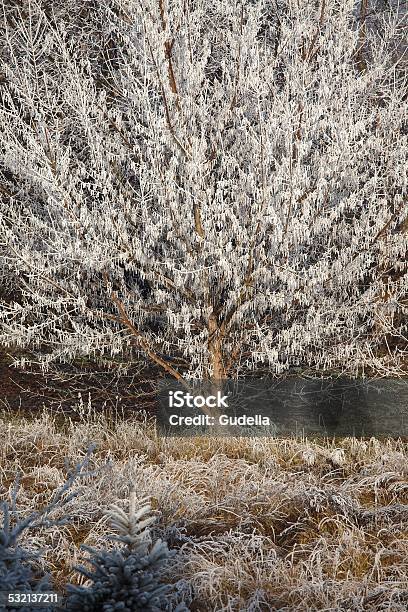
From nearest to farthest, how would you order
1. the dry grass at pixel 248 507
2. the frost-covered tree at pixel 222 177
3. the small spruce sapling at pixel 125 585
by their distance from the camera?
the small spruce sapling at pixel 125 585, the dry grass at pixel 248 507, the frost-covered tree at pixel 222 177

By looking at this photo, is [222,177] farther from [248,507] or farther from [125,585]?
[125,585]

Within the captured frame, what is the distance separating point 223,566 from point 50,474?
4.30 feet

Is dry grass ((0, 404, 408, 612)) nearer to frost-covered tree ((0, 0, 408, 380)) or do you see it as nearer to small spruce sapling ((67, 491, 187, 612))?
frost-covered tree ((0, 0, 408, 380))

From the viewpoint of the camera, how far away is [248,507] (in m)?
3.95

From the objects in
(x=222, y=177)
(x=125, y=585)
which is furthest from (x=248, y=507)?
→ (x=222, y=177)

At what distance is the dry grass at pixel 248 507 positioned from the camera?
3.24 metres

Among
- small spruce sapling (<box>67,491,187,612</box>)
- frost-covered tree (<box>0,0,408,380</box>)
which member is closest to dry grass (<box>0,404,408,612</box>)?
frost-covered tree (<box>0,0,408,380</box>)

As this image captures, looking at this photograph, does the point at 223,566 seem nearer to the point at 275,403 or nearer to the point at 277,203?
the point at 277,203

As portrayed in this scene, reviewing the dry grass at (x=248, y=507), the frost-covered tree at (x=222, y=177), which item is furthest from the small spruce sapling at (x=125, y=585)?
the frost-covered tree at (x=222, y=177)

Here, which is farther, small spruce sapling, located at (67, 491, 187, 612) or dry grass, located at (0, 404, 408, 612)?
dry grass, located at (0, 404, 408, 612)

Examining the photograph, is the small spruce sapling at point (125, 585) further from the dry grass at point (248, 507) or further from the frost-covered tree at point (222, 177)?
the frost-covered tree at point (222, 177)

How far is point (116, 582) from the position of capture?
2354mm

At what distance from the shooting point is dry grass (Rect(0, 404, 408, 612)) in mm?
3240

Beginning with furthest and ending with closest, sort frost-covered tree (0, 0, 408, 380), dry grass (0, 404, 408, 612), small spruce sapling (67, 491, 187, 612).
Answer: frost-covered tree (0, 0, 408, 380) → dry grass (0, 404, 408, 612) → small spruce sapling (67, 491, 187, 612)
